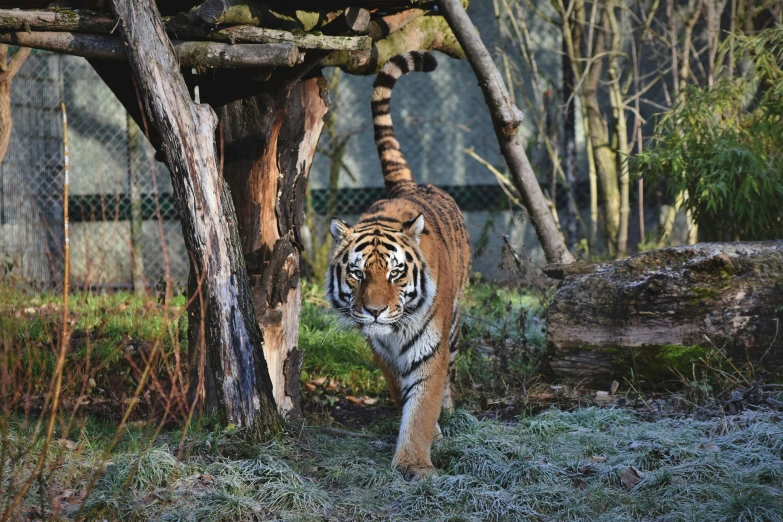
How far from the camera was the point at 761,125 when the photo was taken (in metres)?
5.98

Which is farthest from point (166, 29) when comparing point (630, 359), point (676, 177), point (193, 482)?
point (676, 177)

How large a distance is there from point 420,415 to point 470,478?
0.45 metres

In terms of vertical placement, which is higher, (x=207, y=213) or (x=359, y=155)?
(x=359, y=155)

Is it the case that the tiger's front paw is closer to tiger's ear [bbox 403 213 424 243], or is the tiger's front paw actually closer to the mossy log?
tiger's ear [bbox 403 213 424 243]

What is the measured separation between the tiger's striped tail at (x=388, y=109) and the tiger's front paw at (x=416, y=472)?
6.70 ft

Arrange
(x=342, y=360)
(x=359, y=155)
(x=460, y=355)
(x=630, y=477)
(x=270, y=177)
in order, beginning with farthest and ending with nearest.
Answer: (x=359, y=155), (x=342, y=360), (x=460, y=355), (x=270, y=177), (x=630, y=477)

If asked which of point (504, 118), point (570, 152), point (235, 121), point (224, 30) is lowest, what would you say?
point (235, 121)

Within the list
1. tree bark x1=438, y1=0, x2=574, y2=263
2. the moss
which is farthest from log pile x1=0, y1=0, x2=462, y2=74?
the moss

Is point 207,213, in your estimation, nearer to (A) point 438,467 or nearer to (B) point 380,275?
(B) point 380,275

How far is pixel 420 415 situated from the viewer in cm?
404

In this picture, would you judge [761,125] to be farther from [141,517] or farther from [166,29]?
[141,517]

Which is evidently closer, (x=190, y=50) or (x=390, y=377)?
(x=190, y=50)

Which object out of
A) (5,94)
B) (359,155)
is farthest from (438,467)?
(359,155)

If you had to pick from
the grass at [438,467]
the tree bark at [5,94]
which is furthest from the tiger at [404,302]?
the tree bark at [5,94]
